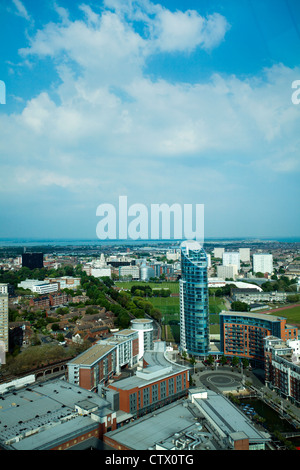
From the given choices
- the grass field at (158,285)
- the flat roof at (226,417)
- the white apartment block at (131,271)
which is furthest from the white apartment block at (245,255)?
the flat roof at (226,417)

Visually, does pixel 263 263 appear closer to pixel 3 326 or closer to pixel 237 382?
pixel 237 382

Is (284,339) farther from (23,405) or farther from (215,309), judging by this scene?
(215,309)

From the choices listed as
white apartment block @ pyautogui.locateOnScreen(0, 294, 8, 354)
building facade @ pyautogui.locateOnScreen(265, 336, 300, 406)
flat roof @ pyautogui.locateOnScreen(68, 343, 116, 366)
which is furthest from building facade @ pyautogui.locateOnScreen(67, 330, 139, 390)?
building facade @ pyautogui.locateOnScreen(265, 336, 300, 406)

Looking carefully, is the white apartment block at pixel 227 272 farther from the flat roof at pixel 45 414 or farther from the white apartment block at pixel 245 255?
the flat roof at pixel 45 414

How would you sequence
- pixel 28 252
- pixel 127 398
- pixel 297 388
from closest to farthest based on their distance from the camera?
pixel 127 398
pixel 297 388
pixel 28 252

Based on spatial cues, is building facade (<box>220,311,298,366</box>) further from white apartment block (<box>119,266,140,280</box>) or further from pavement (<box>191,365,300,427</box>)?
white apartment block (<box>119,266,140,280</box>)

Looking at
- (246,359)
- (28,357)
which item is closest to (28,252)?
(28,357)
